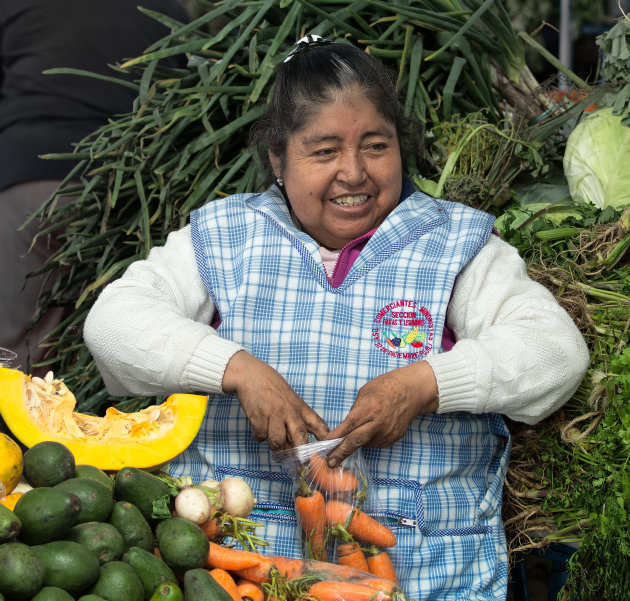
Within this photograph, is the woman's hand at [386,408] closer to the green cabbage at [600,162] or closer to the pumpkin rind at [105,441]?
the pumpkin rind at [105,441]

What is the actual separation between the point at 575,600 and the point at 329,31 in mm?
1749

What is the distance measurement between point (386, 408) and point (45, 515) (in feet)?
2.24

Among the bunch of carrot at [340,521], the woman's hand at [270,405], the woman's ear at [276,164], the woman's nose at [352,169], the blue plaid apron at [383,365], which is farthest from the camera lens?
the woman's ear at [276,164]

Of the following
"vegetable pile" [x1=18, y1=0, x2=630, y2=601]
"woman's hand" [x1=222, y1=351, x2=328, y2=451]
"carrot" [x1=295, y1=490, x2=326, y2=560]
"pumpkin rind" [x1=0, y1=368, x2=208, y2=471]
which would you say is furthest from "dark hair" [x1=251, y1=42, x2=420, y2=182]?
"carrot" [x1=295, y1=490, x2=326, y2=560]

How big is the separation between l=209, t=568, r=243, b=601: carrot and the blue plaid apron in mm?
483

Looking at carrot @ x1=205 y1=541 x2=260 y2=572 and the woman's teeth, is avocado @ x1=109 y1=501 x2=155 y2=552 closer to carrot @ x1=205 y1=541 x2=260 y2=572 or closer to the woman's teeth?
carrot @ x1=205 y1=541 x2=260 y2=572

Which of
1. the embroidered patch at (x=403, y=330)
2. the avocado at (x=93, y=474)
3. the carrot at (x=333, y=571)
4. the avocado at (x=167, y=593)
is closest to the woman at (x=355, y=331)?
the embroidered patch at (x=403, y=330)

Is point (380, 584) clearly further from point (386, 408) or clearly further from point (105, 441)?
point (105, 441)

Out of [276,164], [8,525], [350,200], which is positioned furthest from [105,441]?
[276,164]

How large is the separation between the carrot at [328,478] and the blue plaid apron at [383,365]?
0.27 metres

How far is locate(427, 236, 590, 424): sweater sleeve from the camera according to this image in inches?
66.1

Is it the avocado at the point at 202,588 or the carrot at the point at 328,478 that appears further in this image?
the carrot at the point at 328,478

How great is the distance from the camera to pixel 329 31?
2541 mm

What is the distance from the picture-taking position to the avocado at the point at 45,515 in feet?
3.69
